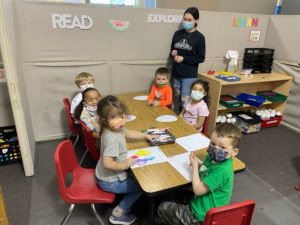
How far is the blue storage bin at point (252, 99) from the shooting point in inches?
129

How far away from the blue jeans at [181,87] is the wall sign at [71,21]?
1.22 m

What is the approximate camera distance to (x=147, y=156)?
4.99ft

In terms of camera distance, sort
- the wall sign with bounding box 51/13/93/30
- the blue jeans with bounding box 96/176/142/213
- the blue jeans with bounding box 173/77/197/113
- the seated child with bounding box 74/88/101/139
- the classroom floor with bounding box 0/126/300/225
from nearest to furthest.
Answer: the blue jeans with bounding box 96/176/142/213, the classroom floor with bounding box 0/126/300/225, the seated child with bounding box 74/88/101/139, the wall sign with bounding box 51/13/93/30, the blue jeans with bounding box 173/77/197/113

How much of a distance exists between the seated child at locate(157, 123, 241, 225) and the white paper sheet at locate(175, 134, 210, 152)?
0.27 metres

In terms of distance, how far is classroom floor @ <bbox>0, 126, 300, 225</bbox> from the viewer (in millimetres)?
1891

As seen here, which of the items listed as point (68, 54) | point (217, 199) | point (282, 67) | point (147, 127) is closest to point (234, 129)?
point (217, 199)

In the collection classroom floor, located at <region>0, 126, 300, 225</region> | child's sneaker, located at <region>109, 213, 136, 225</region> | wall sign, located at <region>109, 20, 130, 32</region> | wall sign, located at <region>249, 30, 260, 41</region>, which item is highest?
wall sign, located at <region>109, 20, 130, 32</region>

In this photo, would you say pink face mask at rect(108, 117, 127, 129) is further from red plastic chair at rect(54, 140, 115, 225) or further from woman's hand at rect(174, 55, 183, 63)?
woman's hand at rect(174, 55, 183, 63)

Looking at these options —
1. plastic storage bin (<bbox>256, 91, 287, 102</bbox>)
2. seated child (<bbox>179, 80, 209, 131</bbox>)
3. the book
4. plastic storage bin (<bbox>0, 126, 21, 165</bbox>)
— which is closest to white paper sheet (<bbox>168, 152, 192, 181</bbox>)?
the book

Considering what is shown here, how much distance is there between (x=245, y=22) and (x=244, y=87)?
908 mm

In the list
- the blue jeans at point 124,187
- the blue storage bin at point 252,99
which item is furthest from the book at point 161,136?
the blue storage bin at point 252,99

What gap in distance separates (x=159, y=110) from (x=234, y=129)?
1.10 metres

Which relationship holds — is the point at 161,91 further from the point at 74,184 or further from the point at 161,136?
the point at 74,184

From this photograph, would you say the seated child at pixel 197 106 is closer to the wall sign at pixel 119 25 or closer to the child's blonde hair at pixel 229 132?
the child's blonde hair at pixel 229 132
